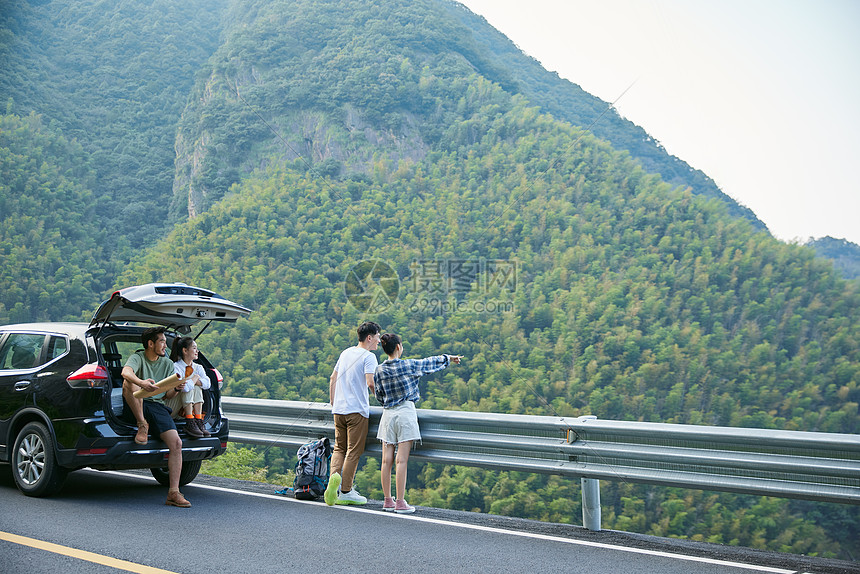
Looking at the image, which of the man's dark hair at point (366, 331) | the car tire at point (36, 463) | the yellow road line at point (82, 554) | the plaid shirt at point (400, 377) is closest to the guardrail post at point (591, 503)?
the plaid shirt at point (400, 377)

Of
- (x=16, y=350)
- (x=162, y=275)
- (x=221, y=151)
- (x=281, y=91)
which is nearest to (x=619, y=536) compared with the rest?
(x=16, y=350)

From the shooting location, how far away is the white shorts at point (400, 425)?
19.6ft

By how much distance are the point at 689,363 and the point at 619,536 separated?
165ft

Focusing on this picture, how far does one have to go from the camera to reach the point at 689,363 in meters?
52.1

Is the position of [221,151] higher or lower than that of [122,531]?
higher

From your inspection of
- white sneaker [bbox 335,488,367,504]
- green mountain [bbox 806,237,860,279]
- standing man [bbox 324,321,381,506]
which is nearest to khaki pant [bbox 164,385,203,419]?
standing man [bbox 324,321,381,506]

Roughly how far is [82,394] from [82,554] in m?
1.77

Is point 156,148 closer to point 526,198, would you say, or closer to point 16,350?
point 526,198

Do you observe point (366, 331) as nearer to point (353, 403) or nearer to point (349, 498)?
point (353, 403)

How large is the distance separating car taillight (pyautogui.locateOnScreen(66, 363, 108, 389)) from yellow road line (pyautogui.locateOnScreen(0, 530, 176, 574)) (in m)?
1.30

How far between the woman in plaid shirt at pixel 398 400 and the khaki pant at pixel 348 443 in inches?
11.5

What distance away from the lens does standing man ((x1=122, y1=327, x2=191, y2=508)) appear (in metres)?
5.66

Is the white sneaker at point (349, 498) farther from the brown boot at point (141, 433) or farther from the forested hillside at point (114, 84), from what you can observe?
the forested hillside at point (114, 84)

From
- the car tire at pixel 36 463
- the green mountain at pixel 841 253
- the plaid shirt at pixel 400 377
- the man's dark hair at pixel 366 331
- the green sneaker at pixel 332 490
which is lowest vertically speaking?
the green sneaker at pixel 332 490
